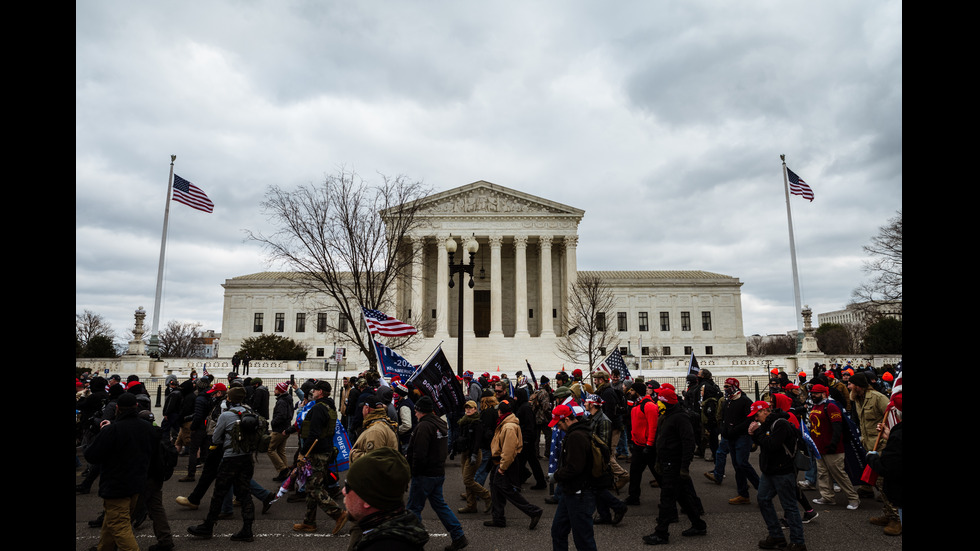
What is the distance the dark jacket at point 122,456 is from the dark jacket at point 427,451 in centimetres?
294

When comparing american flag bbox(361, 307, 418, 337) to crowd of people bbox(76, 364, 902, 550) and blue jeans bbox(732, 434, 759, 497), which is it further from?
blue jeans bbox(732, 434, 759, 497)

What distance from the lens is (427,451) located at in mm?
6562

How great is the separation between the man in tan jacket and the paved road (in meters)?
0.22

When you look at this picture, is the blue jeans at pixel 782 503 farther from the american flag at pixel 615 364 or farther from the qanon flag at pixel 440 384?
the american flag at pixel 615 364

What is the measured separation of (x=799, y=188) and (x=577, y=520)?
30996 millimetres

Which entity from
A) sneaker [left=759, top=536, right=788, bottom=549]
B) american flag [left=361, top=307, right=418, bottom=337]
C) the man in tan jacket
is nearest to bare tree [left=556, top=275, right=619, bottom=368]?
american flag [left=361, top=307, right=418, bottom=337]

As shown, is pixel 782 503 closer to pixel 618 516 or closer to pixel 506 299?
pixel 618 516

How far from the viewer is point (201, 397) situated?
32.6 feet

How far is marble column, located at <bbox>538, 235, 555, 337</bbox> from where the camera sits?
47213 mm

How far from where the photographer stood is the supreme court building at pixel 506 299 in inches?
1784

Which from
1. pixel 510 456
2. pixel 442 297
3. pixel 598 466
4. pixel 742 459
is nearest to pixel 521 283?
pixel 442 297
